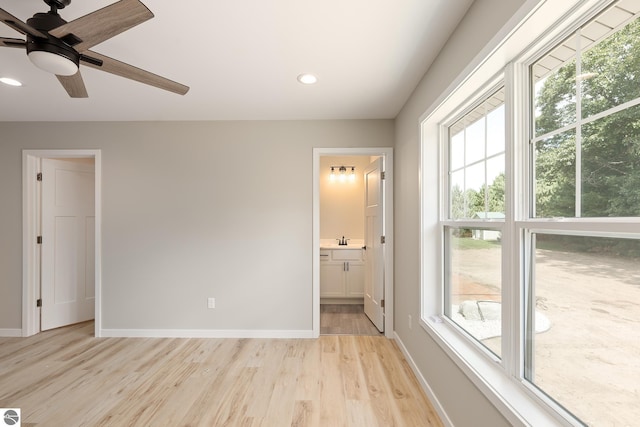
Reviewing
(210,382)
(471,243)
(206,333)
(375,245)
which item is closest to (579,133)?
(471,243)

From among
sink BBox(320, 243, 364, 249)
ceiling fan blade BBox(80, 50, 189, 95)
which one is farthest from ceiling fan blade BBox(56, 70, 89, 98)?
sink BBox(320, 243, 364, 249)

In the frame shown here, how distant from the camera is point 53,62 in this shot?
136 cm

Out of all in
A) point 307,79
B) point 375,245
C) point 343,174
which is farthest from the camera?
point 343,174

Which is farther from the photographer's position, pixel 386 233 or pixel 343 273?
pixel 343 273

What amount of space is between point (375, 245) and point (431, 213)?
133cm

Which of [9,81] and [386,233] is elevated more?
[9,81]

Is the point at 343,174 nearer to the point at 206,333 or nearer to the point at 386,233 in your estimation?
the point at 386,233

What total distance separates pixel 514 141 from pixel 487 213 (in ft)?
1.60

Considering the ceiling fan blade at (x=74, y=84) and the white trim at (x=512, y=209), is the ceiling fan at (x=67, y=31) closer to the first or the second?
the ceiling fan blade at (x=74, y=84)

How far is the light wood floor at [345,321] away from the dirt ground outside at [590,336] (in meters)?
2.39

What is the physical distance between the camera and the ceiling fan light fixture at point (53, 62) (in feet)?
4.35

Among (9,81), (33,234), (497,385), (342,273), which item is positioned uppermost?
(9,81)

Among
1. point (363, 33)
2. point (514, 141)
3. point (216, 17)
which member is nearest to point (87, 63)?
point (216, 17)

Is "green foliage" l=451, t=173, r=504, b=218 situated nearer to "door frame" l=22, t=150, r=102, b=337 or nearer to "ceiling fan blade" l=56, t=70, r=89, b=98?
"ceiling fan blade" l=56, t=70, r=89, b=98
